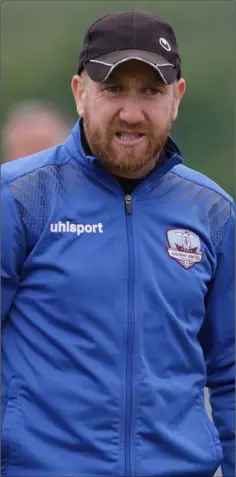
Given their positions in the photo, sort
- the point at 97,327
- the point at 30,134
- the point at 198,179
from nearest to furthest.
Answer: the point at 97,327, the point at 198,179, the point at 30,134

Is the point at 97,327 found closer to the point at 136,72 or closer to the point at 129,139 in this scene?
the point at 129,139

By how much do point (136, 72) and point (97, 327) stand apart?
691mm

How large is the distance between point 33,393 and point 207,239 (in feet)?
2.24

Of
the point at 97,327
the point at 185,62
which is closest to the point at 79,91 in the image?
the point at 97,327

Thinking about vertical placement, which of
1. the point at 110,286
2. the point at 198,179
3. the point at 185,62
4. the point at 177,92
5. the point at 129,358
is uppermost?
the point at 177,92

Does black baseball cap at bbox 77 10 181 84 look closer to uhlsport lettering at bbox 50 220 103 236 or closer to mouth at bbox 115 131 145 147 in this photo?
mouth at bbox 115 131 145 147

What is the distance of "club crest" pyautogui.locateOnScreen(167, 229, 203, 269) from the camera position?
298 cm

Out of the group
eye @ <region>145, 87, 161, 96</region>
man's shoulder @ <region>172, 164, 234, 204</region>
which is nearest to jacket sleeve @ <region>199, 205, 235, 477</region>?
man's shoulder @ <region>172, 164, 234, 204</region>

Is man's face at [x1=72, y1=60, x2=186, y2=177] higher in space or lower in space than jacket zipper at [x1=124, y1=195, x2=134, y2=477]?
higher

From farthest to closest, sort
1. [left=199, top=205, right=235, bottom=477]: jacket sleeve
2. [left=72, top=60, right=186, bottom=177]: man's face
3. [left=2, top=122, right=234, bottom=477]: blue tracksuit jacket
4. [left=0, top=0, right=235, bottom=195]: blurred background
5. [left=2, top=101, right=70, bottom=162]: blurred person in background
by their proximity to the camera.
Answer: [left=0, top=0, right=235, bottom=195]: blurred background < [left=2, top=101, right=70, bottom=162]: blurred person in background < [left=199, top=205, right=235, bottom=477]: jacket sleeve < [left=72, top=60, right=186, bottom=177]: man's face < [left=2, top=122, right=234, bottom=477]: blue tracksuit jacket

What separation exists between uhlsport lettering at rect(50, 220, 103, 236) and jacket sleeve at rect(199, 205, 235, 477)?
1.41 ft

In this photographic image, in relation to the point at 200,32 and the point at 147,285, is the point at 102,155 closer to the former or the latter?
the point at 147,285

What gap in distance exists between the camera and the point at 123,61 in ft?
9.50

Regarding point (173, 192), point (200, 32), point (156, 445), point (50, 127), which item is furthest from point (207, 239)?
point (200, 32)
